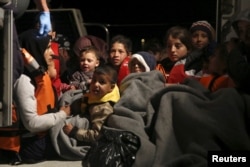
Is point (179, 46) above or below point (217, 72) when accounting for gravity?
above

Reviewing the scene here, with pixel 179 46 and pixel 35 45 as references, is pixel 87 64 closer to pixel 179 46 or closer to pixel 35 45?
pixel 35 45

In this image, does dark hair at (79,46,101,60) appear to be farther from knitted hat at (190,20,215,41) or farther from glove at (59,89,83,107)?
knitted hat at (190,20,215,41)

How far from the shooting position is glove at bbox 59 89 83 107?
13.4ft

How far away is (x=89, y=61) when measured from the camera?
428 cm

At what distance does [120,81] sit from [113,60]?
31cm

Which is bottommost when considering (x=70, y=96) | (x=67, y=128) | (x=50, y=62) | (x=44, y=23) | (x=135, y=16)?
(x=67, y=128)

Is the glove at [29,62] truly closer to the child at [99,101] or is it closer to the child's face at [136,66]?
the child at [99,101]

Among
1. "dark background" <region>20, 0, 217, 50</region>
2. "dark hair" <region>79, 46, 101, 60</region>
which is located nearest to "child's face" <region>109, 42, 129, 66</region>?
"dark hair" <region>79, 46, 101, 60</region>

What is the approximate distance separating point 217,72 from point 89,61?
1206 millimetres

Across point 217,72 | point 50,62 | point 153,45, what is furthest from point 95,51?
point 217,72

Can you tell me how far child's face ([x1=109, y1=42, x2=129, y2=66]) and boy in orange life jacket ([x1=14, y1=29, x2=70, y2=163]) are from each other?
582 millimetres

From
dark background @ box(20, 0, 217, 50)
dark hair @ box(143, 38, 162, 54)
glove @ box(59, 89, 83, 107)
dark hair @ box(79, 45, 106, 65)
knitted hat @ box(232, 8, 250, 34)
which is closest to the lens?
knitted hat @ box(232, 8, 250, 34)

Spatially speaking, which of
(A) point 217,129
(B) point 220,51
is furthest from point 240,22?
(A) point 217,129

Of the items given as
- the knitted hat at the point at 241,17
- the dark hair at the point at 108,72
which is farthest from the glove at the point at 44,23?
the knitted hat at the point at 241,17
